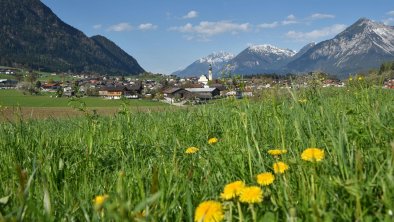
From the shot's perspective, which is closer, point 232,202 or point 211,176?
point 232,202

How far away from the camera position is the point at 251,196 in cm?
158

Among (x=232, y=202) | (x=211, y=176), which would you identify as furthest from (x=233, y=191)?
(x=211, y=176)

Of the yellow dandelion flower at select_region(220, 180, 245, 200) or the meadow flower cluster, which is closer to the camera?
the meadow flower cluster

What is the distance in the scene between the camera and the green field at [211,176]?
152 centimetres

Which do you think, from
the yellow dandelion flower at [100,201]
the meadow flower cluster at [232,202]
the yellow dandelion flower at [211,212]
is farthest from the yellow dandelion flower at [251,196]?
the yellow dandelion flower at [100,201]

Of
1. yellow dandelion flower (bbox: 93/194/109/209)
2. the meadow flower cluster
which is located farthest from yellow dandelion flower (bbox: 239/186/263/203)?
yellow dandelion flower (bbox: 93/194/109/209)

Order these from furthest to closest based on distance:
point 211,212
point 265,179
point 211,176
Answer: point 211,176, point 265,179, point 211,212

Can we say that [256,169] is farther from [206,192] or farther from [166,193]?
[166,193]

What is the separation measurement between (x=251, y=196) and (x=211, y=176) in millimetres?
930

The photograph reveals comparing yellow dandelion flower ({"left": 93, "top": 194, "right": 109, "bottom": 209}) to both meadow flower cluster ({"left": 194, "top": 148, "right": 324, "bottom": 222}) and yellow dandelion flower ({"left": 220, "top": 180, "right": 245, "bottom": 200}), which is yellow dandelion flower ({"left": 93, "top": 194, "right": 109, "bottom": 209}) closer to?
meadow flower cluster ({"left": 194, "top": 148, "right": 324, "bottom": 222})

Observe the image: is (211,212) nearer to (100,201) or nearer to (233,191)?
(233,191)

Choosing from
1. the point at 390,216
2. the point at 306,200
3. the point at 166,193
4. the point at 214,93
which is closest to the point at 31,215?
the point at 166,193

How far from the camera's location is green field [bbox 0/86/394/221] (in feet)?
4.97

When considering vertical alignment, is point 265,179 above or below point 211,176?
above
